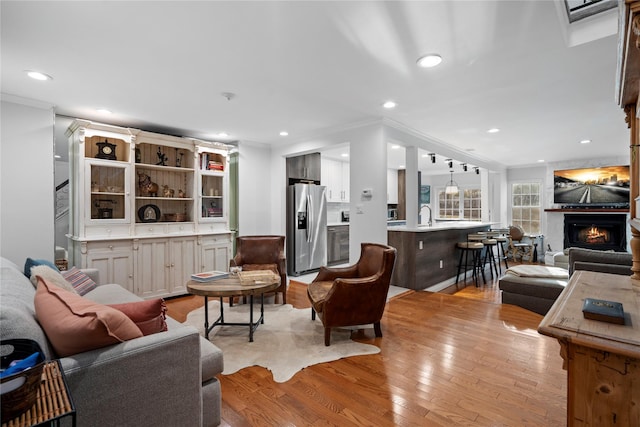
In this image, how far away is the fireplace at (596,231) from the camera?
6.78m

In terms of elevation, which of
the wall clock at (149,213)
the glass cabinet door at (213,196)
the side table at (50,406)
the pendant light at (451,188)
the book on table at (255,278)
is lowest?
the book on table at (255,278)

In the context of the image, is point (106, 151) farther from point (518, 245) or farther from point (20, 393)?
point (518, 245)

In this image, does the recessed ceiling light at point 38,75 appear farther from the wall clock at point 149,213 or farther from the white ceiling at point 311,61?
the wall clock at point 149,213

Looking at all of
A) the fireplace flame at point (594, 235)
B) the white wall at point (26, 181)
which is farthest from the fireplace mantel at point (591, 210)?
the white wall at point (26, 181)

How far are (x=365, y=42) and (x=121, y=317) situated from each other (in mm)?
2253

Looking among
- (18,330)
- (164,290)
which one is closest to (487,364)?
(18,330)

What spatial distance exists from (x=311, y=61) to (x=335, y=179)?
16.2 ft

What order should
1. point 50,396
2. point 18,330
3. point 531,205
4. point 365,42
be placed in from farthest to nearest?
point 531,205
point 365,42
point 18,330
point 50,396

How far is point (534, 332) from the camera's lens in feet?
9.94

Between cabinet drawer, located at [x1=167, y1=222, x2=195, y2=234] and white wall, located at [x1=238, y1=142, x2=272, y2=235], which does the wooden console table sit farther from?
white wall, located at [x1=238, y1=142, x2=272, y2=235]

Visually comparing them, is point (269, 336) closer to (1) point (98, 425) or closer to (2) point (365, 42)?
(1) point (98, 425)

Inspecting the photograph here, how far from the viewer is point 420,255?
4617 millimetres

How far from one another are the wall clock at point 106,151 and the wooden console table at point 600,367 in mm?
4748

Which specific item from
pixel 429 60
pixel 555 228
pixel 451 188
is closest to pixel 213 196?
pixel 429 60
